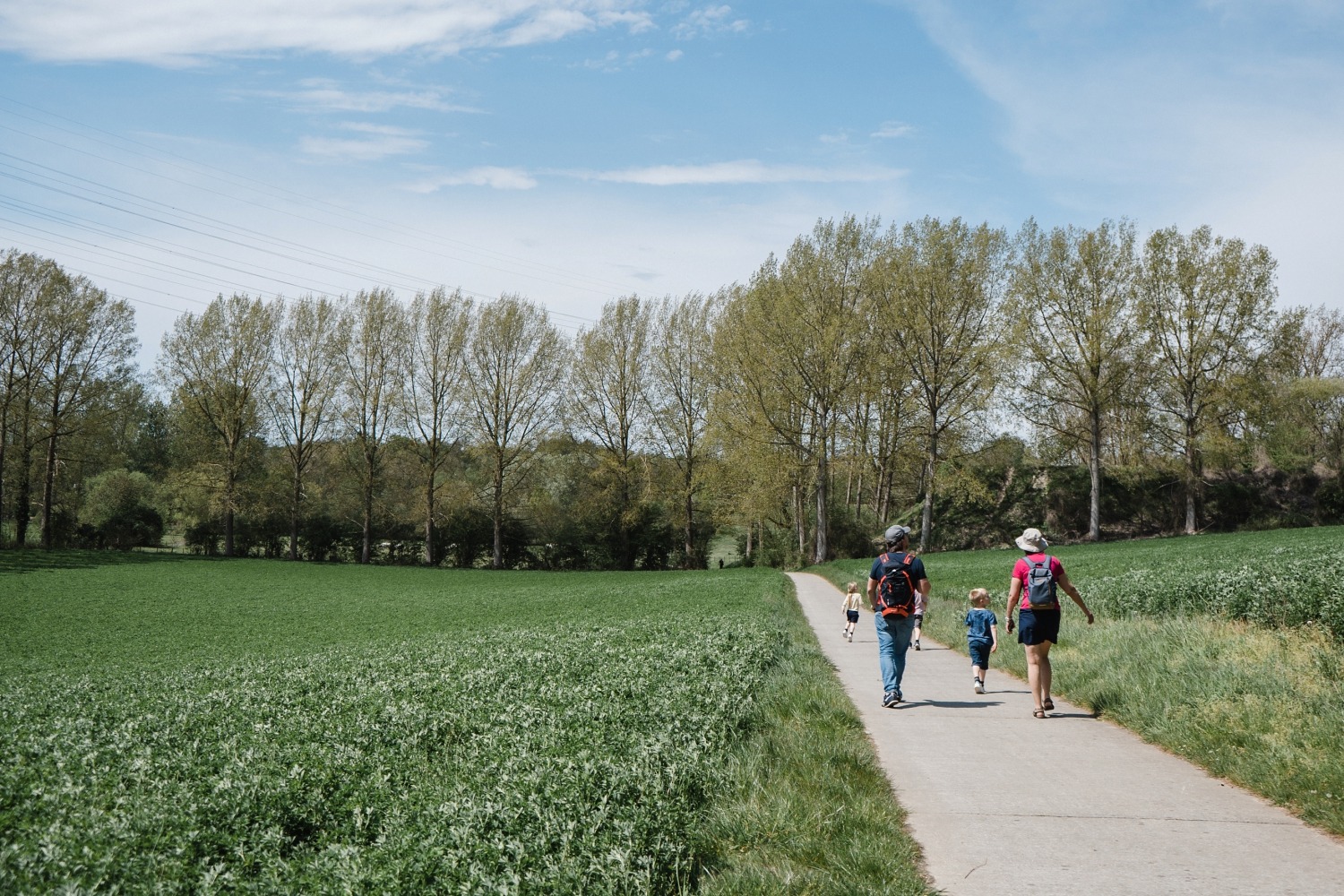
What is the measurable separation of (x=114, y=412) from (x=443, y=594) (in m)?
31.3

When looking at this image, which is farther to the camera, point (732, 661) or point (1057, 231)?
point (1057, 231)

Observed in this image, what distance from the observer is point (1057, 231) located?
48.2 meters

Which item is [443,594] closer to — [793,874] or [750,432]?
[750,432]

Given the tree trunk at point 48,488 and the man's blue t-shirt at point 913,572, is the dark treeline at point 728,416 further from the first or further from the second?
the man's blue t-shirt at point 913,572

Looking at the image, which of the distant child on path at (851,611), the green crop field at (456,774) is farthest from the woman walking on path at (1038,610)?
the distant child on path at (851,611)

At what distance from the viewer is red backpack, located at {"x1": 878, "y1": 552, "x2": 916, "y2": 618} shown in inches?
378

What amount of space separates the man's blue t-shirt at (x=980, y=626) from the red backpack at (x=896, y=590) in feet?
3.62

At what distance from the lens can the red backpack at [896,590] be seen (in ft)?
31.5

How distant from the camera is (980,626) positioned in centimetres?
1039

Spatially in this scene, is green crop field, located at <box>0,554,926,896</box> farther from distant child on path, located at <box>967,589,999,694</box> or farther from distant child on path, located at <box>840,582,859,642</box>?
distant child on path, located at <box>840,582,859,642</box>

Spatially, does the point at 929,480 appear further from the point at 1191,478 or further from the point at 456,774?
the point at 456,774

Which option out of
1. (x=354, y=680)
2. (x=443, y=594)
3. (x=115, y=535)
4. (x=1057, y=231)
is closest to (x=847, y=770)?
(x=354, y=680)

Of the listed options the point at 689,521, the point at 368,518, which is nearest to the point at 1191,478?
the point at 689,521

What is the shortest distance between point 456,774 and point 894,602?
549 cm
